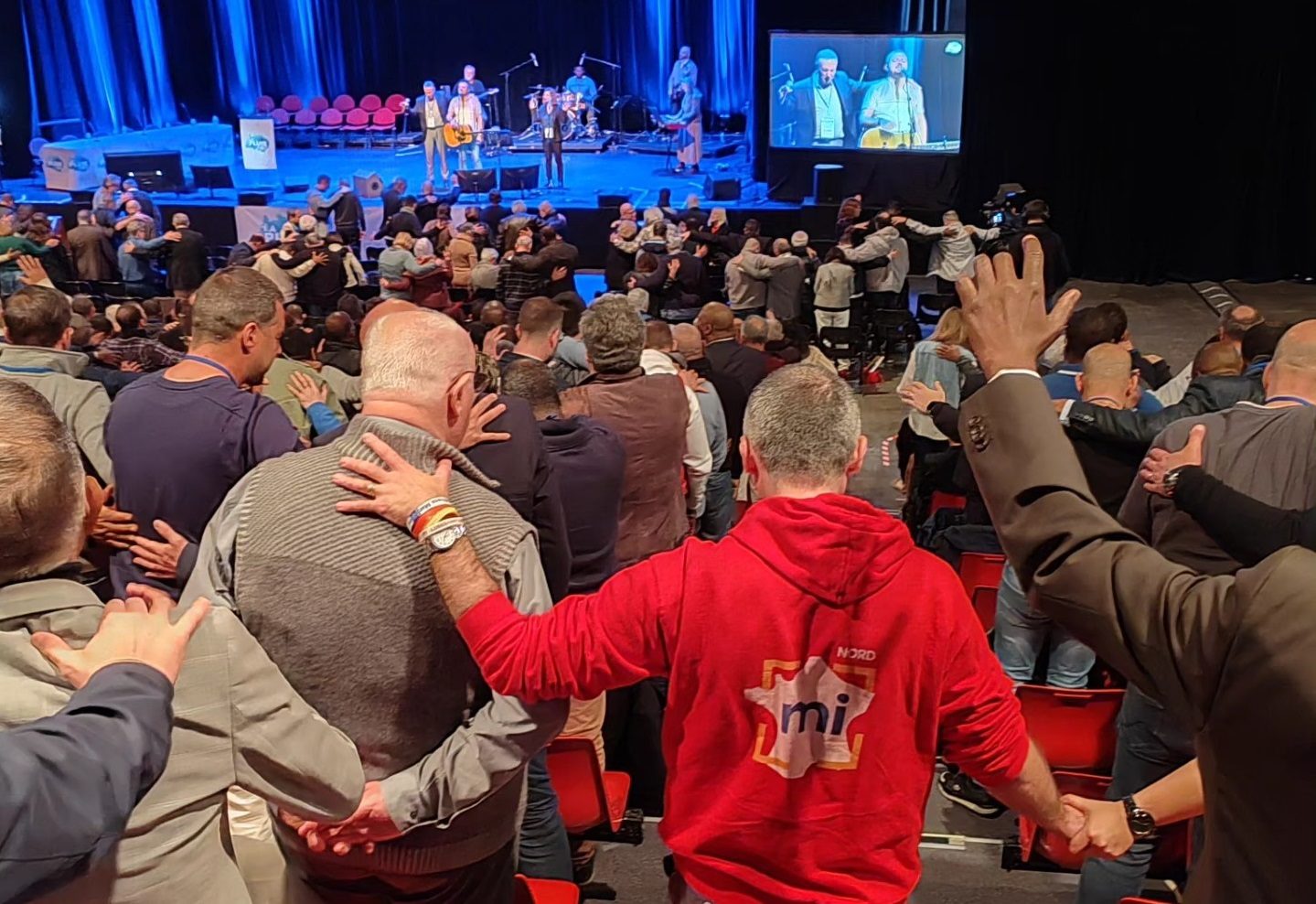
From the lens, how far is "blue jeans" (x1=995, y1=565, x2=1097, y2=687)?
10.8 ft

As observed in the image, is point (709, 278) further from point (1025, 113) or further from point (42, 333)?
point (42, 333)

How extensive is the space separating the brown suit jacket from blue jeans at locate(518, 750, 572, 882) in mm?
1514

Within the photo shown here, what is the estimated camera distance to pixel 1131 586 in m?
1.18

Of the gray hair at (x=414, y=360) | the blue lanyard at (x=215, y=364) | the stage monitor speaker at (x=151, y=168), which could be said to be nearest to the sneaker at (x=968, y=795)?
the gray hair at (x=414, y=360)

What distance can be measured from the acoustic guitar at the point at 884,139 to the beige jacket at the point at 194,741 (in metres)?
14.2

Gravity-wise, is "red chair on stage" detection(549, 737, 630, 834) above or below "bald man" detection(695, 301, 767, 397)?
below

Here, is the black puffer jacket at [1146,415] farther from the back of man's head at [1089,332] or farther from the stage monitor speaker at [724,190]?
the stage monitor speaker at [724,190]

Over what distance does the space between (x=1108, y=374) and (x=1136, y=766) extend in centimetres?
130

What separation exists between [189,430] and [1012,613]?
7.71 ft

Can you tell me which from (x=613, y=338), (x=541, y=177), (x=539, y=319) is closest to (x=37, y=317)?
(x=539, y=319)

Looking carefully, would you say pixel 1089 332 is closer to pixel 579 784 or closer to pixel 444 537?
pixel 579 784

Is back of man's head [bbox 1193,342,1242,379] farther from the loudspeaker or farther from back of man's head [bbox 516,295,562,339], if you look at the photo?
the loudspeaker

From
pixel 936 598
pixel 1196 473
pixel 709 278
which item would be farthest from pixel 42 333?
pixel 709 278

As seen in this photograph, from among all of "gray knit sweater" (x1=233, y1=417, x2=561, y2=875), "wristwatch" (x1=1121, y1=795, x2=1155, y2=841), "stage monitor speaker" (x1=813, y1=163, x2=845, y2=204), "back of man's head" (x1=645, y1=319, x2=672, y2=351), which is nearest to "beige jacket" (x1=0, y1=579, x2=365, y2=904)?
"gray knit sweater" (x1=233, y1=417, x2=561, y2=875)
